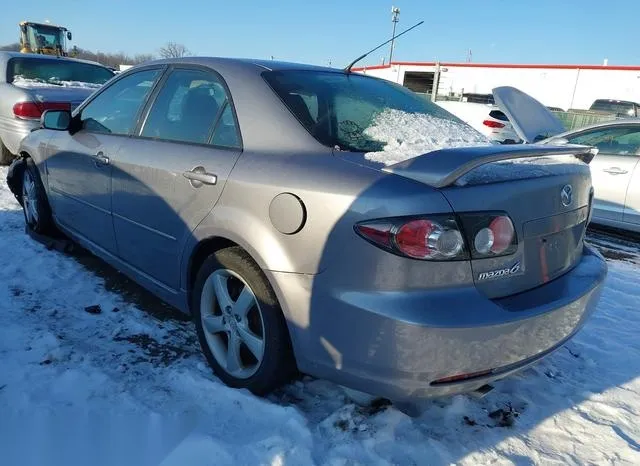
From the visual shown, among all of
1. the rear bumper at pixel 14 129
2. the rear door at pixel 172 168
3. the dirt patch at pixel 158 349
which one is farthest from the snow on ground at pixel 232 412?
the rear bumper at pixel 14 129

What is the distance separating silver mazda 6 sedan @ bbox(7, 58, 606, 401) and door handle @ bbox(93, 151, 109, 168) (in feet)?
0.05

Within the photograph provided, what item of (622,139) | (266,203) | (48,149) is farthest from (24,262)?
(622,139)

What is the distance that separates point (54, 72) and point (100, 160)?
5286 millimetres

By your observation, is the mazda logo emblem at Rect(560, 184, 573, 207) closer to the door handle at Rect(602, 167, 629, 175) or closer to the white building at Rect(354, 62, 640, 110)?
the door handle at Rect(602, 167, 629, 175)

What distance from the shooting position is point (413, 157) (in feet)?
6.48

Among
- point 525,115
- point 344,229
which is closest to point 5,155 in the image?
point 525,115

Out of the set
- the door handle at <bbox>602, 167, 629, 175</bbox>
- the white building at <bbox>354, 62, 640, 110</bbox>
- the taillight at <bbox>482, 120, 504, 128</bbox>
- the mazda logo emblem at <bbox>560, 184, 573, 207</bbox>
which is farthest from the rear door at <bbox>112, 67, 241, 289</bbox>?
the white building at <bbox>354, 62, 640, 110</bbox>

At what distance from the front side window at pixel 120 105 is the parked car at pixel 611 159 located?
3.74 meters

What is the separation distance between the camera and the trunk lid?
6.01ft

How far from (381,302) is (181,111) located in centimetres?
170

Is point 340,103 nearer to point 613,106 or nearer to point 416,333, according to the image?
point 416,333

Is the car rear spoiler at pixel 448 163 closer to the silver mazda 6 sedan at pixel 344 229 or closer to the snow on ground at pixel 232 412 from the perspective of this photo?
the silver mazda 6 sedan at pixel 344 229

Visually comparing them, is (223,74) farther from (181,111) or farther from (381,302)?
(381,302)

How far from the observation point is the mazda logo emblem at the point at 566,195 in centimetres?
216
